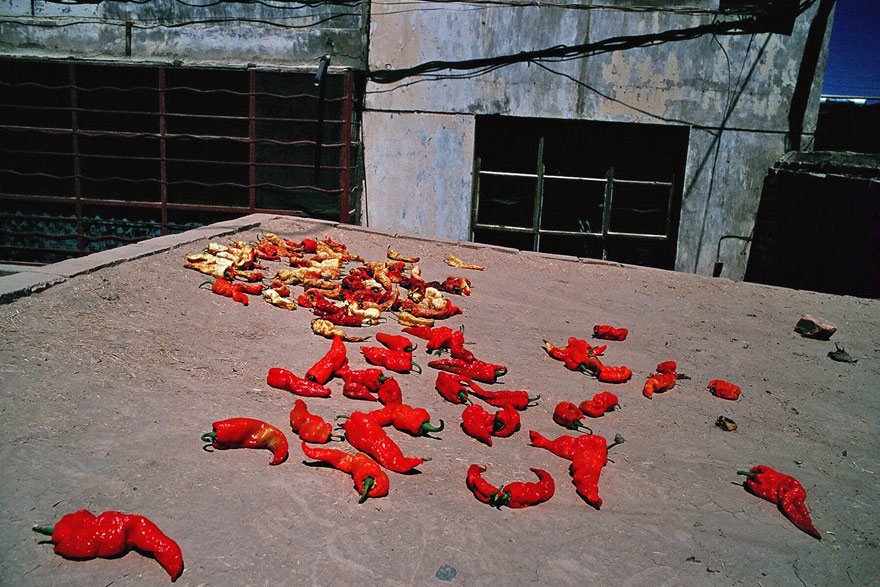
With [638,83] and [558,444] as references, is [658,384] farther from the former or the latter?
[638,83]

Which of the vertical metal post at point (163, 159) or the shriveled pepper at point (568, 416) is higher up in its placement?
the vertical metal post at point (163, 159)

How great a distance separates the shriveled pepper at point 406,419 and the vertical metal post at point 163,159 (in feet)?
25.5

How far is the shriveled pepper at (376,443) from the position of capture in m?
3.11

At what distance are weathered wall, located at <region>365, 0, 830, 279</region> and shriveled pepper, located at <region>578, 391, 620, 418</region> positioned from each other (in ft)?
20.2

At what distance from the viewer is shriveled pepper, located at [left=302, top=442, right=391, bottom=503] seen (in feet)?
9.48

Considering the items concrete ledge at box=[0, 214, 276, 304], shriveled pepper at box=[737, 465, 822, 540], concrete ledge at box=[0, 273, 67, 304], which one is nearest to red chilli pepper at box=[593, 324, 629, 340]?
shriveled pepper at box=[737, 465, 822, 540]

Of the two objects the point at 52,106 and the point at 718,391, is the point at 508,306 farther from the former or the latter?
the point at 52,106

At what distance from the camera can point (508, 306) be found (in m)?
6.05

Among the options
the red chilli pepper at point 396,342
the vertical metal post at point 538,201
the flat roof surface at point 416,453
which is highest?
the vertical metal post at point 538,201

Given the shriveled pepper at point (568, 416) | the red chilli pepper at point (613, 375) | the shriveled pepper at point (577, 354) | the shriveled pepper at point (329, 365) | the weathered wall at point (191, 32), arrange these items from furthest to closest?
the weathered wall at point (191, 32) < the shriveled pepper at point (577, 354) < the red chilli pepper at point (613, 375) < the shriveled pepper at point (329, 365) < the shriveled pepper at point (568, 416)

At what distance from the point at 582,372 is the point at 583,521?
1896mm

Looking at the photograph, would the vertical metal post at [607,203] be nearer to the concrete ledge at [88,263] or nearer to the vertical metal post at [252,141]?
the concrete ledge at [88,263]

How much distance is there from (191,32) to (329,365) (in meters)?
7.61

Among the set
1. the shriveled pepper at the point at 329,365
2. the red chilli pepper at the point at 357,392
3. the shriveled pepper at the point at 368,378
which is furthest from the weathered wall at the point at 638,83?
the red chilli pepper at the point at 357,392
